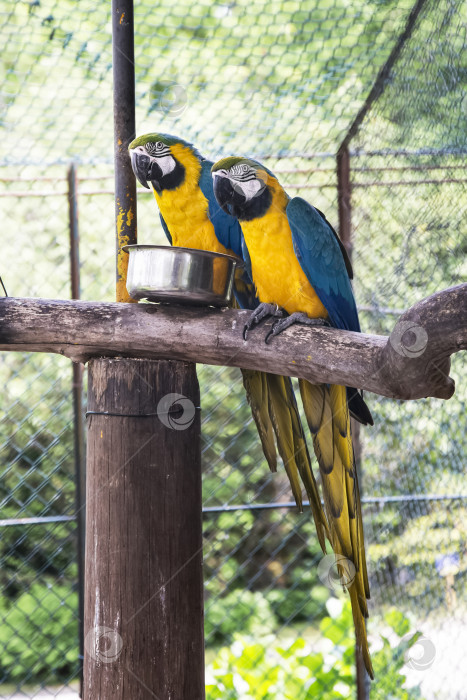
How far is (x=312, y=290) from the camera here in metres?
1.35

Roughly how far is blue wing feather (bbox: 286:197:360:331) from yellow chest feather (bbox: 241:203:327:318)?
0.04 m

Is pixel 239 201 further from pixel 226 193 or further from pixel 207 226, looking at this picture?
pixel 207 226

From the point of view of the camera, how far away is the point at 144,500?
1023 mm

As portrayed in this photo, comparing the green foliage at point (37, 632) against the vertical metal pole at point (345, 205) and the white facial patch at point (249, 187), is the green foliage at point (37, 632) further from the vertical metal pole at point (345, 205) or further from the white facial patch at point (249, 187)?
the white facial patch at point (249, 187)

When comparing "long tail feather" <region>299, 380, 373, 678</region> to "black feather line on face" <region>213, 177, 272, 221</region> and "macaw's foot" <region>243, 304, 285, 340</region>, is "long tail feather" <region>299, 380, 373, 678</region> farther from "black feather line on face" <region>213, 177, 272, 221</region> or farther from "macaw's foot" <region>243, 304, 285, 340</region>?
"black feather line on face" <region>213, 177, 272, 221</region>

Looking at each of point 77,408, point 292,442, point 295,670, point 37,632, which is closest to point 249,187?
point 292,442

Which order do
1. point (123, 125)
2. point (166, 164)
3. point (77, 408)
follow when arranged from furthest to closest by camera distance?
point (77, 408), point (166, 164), point (123, 125)

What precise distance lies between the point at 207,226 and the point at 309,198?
1.06m

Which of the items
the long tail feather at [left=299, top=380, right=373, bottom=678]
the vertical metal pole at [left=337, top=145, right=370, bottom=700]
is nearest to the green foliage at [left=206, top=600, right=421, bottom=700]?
the vertical metal pole at [left=337, top=145, right=370, bottom=700]

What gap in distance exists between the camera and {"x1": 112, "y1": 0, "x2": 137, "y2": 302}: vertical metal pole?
1.13 metres

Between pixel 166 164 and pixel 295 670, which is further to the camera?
pixel 295 670

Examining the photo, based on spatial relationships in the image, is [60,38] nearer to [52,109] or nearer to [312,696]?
[52,109]

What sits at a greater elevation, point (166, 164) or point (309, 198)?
point (309, 198)

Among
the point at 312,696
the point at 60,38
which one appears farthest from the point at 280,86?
the point at 312,696
